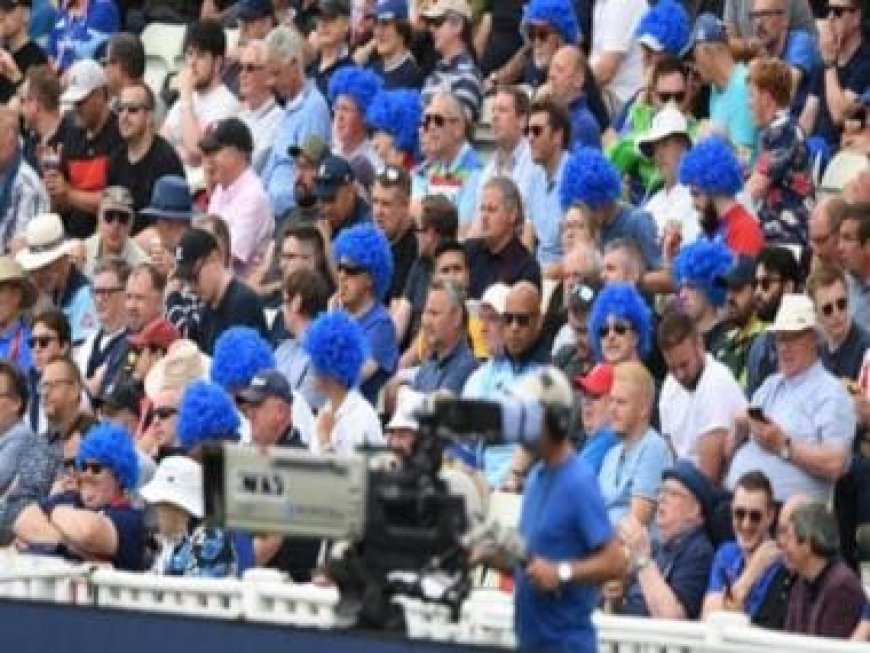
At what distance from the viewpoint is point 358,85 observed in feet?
66.4

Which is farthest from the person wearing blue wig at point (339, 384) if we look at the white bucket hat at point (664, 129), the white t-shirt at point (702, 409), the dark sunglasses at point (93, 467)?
the white bucket hat at point (664, 129)

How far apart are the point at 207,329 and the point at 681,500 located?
13.7 ft

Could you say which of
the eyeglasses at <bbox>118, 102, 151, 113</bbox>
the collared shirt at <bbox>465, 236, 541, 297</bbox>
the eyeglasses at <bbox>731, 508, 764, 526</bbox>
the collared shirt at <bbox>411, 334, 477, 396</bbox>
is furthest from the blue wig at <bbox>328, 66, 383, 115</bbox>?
the eyeglasses at <bbox>731, 508, 764, 526</bbox>

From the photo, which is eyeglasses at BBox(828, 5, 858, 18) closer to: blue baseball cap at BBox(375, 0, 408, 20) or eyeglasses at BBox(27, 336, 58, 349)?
blue baseball cap at BBox(375, 0, 408, 20)

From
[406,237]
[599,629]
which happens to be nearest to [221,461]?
[599,629]

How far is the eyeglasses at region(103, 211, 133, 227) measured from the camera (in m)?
20.0

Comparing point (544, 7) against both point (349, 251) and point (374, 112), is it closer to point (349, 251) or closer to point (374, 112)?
point (374, 112)

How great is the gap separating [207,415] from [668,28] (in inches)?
170

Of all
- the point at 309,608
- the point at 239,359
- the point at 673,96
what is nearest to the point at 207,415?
the point at 239,359

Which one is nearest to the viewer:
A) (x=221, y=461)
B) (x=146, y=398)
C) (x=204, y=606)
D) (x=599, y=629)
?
(x=221, y=461)

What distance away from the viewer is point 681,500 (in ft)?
49.7

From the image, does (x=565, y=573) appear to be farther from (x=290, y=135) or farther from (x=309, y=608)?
(x=290, y=135)

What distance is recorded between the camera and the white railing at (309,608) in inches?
513

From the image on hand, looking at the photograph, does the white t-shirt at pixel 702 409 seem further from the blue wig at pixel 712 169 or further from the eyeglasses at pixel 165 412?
the eyeglasses at pixel 165 412
